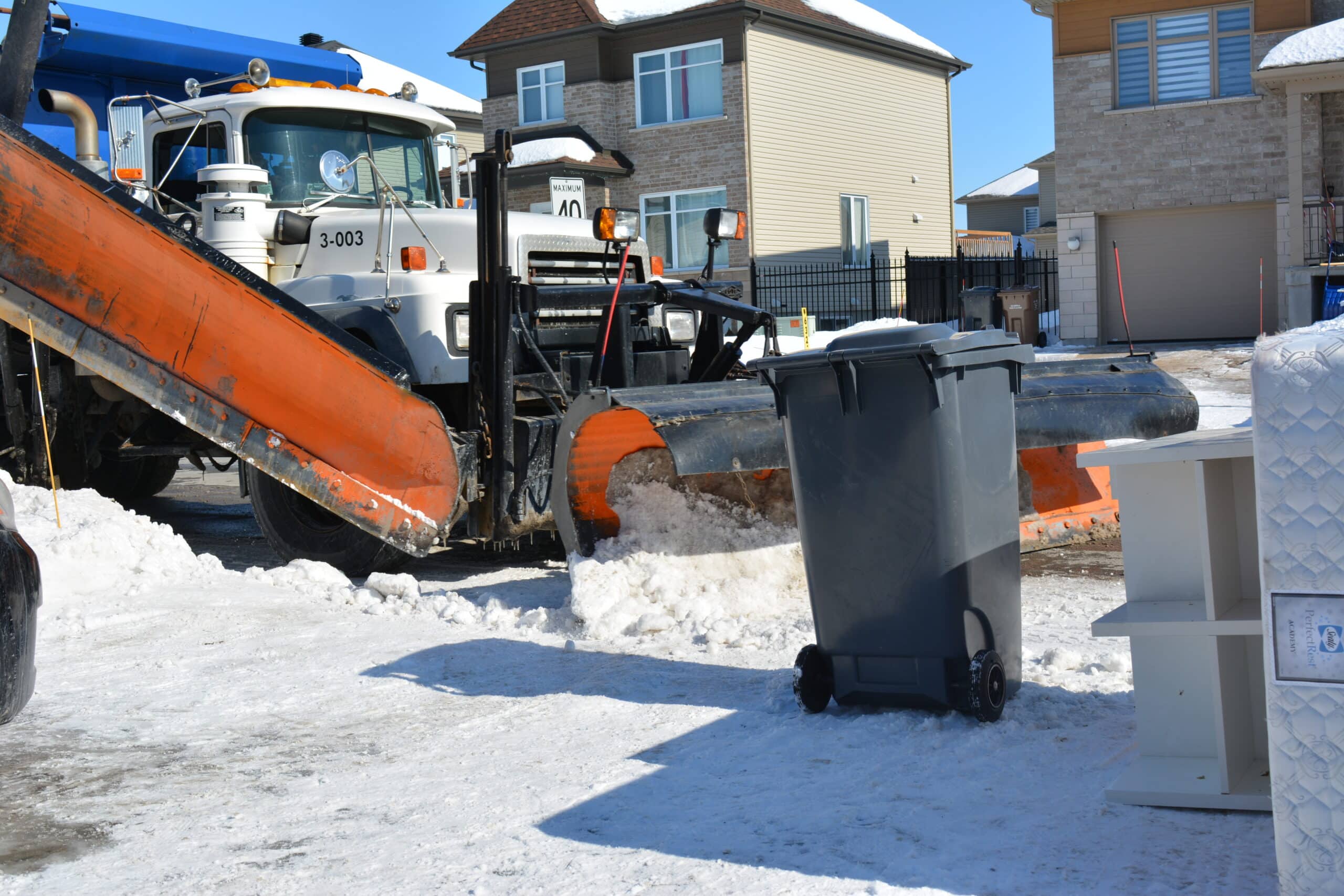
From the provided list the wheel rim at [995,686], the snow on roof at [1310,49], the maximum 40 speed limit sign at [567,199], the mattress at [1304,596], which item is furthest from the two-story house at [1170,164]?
the mattress at [1304,596]

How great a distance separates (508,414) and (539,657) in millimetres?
1575

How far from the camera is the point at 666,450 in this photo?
6648 millimetres

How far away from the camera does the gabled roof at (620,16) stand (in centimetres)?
2798

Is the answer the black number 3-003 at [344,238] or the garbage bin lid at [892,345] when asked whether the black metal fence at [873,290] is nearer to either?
the black number 3-003 at [344,238]

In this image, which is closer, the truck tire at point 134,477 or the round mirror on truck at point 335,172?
the round mirror on truck at point 335,172

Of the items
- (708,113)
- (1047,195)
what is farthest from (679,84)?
(1047,195)

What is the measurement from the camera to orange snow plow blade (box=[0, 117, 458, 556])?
589cm

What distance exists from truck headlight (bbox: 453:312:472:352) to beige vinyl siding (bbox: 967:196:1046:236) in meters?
46.1

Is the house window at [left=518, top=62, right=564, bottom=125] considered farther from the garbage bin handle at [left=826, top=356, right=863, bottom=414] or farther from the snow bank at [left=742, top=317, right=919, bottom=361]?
the garbage bin handle at [left=826, top=356, right=863, bottom=414]

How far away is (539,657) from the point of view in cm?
547

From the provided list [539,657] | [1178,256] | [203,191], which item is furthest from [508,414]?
[1178,256]

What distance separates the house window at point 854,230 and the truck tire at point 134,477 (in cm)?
2170

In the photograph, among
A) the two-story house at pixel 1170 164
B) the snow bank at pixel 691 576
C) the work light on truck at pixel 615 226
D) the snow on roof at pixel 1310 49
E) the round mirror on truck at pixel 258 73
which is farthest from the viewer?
the two-story house at pixel 1170 164

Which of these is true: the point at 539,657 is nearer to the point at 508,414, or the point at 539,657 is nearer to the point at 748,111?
the point at 508,414
